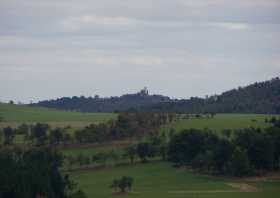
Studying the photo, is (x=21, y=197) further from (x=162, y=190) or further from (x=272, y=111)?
(x=272, y=111)

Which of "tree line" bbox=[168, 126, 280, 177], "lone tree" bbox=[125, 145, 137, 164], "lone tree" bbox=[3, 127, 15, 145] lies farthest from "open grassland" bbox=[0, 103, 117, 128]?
"tree line" bbox=[168, 126, 280, 177]

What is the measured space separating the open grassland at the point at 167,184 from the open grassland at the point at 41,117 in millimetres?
41442

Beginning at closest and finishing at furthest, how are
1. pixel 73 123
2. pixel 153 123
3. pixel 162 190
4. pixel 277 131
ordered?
1. pixel 162 190
2. pixel 277 131
3. pixel 153 123
4. pixel 73 123

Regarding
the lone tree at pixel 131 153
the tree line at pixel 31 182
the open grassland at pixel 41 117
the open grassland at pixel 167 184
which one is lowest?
the open grassland at pixel 167 184

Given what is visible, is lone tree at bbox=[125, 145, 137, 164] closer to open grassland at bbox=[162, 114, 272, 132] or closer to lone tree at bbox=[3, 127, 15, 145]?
open grassland at bbox=[162, 114, 272, 132]

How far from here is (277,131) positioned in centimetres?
10775

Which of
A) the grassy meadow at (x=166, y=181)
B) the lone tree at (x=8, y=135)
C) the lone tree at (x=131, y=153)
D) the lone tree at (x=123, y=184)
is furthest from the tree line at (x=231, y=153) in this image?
the lone tree at (x=8, y=135)

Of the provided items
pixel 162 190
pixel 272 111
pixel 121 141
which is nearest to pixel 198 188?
pixel 162 190

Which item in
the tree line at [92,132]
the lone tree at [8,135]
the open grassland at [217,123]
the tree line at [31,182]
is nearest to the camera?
the tree line at [31,182]

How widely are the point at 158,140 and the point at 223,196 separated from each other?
40.0 m

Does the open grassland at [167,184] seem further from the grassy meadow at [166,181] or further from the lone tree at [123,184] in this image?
the lone tree at [123,184]

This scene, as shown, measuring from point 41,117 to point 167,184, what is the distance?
279 ft

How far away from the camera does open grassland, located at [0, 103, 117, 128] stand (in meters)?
152

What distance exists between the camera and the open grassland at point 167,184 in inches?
3152
